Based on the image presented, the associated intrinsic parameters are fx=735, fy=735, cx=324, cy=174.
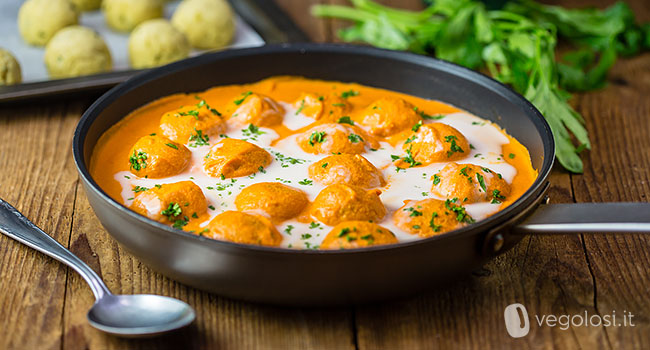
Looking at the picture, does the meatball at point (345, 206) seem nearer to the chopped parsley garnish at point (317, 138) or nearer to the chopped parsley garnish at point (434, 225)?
the chopped parsley garnish at point (434, 225)

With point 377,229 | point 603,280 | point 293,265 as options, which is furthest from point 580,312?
point 293,265

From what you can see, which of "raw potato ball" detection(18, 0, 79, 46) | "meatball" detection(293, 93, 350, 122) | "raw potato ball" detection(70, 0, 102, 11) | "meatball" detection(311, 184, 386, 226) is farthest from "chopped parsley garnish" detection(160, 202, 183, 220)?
"raw potato ball" detection(70, 0, 102, 11)

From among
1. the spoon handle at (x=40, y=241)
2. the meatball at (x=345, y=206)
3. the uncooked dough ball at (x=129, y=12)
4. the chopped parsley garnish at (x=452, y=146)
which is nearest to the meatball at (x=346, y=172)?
the meatball at (x=345, y=206)

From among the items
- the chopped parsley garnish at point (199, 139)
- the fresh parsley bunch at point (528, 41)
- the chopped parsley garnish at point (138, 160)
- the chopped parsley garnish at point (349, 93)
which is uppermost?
the fresh parsley bunch at point (528, 41)

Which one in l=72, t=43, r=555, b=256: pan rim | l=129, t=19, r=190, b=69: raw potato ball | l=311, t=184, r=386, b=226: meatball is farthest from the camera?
l=129, t=19, r=190, b=69: raw potato ball

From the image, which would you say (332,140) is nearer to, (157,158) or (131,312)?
(157,158)

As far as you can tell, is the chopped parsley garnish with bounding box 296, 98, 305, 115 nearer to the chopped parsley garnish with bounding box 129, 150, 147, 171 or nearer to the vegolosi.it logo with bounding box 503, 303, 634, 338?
the chopped parsley garnish with bounding box 129, 150, 147, 171
